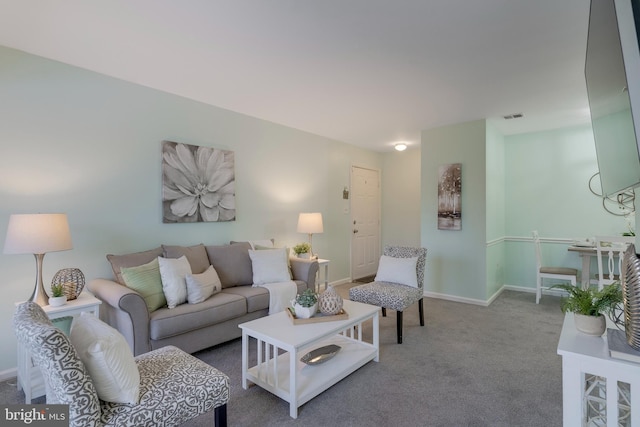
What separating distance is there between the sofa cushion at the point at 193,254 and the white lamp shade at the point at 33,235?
90 centimetres

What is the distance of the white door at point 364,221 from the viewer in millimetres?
5602

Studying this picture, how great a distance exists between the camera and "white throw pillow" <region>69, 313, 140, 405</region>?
49.9 inches

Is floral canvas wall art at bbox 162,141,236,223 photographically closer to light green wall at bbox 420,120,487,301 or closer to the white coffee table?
the white coffee table

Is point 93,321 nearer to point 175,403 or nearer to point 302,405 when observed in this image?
point 175,403

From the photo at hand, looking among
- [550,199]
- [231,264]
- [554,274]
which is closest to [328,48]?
[231,264]

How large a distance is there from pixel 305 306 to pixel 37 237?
1.86 metres

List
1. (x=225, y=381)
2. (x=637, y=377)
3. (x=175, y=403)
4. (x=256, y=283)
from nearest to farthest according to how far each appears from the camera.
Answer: (x=637, y=377) → (x=175, y=403) → (x=225, y=381) → (x=256, y=283)

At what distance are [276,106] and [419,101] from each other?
1.59 meters

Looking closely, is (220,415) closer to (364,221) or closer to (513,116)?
(513,116)

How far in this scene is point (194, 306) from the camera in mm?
2592

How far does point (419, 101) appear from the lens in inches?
134

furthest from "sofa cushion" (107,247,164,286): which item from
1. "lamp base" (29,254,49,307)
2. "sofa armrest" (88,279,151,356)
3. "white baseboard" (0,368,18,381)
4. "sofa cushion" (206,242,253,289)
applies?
"white baseboard" (0,368,18,381)

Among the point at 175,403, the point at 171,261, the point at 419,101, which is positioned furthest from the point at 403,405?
the point at 419,101

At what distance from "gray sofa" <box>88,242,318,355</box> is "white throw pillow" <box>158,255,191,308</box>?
0.08 metres
